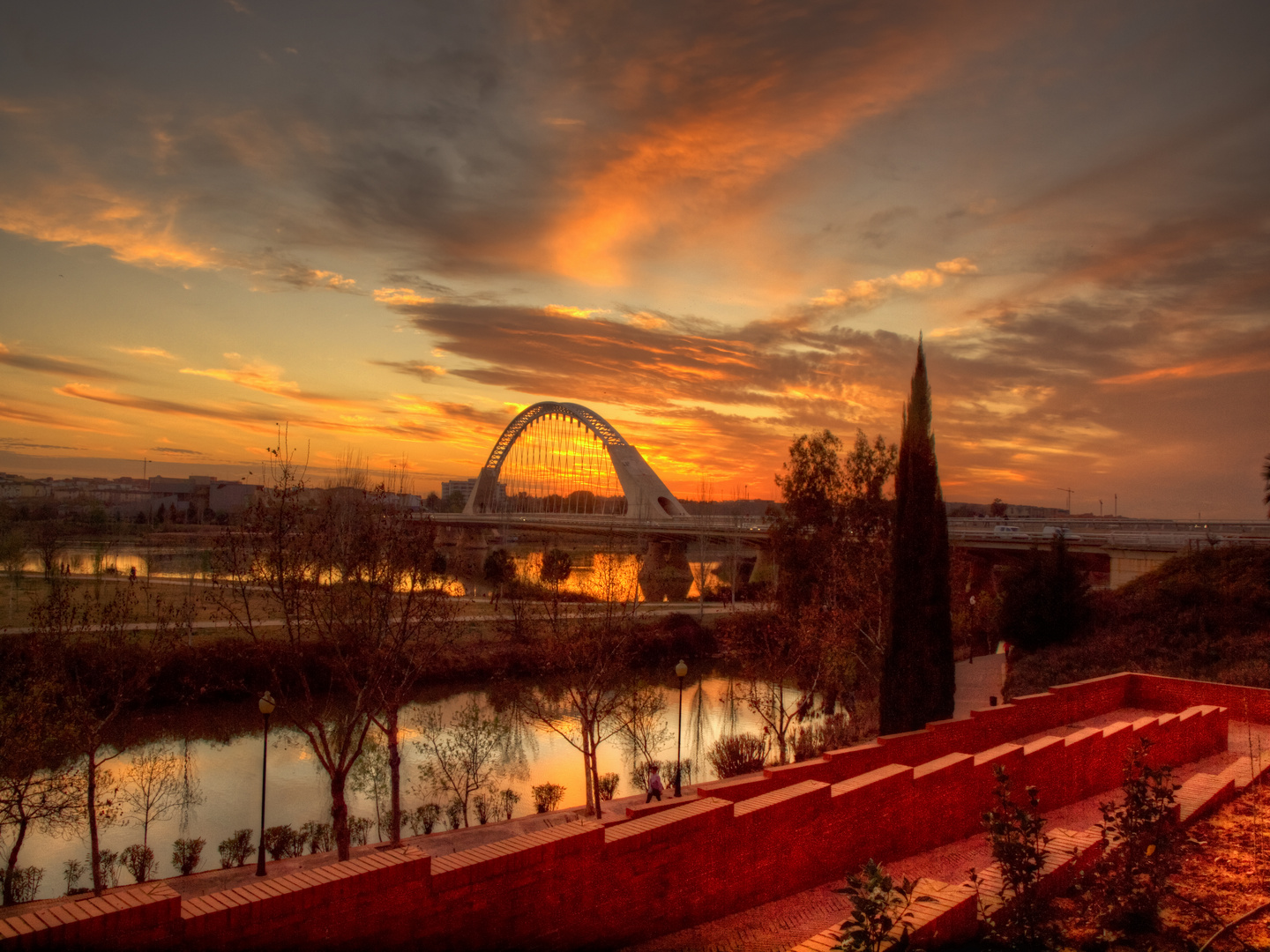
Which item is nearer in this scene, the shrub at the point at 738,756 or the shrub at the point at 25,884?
the shrub at the point at 25,884

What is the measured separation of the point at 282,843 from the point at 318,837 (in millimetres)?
764

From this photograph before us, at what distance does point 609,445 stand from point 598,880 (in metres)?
65.3

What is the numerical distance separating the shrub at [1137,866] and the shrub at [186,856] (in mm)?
13251

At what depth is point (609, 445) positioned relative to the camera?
7112 cm

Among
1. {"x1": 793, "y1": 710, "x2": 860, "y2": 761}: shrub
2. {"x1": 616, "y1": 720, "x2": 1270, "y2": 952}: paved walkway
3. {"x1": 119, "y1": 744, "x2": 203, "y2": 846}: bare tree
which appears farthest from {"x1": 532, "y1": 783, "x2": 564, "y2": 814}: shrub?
{"x1": 616, "y1": 720, "x2": 1270, "y2": 952}: paved walkway

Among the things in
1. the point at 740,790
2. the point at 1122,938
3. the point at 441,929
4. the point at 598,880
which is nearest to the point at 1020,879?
the point at 1122,938

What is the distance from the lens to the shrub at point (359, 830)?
15344mm

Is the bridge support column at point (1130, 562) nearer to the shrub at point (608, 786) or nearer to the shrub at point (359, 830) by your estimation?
the shrub at point (608, 786)

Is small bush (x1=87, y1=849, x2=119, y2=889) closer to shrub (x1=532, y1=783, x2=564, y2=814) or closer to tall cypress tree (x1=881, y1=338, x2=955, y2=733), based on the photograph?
shrub (x1=532, y1=783, x2=564, y2=814)

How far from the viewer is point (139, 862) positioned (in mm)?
13656

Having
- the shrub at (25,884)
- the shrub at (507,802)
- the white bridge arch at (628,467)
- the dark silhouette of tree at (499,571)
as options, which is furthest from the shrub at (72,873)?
the white bridge arch at (628,467)

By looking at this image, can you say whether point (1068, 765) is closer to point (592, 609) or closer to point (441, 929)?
point (441, 929)

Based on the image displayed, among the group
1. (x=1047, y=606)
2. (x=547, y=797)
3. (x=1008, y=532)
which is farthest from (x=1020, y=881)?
(x=1008, y=532)

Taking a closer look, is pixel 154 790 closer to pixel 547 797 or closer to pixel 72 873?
pixel 72 873
